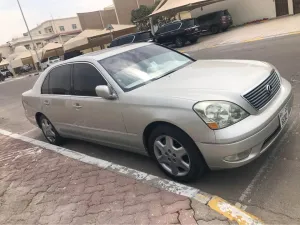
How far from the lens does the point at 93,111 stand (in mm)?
4215

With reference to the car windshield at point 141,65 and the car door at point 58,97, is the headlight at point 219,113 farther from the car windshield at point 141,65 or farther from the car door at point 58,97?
the car door at point 58,97

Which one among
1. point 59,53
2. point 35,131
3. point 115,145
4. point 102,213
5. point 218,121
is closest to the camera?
point 218,121

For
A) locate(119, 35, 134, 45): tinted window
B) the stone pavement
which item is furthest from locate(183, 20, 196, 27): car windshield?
the stone pavement

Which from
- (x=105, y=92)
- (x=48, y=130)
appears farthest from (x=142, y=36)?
(x=105, y=92)

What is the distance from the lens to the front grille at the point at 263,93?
3.19 meters

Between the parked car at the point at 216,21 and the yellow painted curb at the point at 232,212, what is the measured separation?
21093 mm

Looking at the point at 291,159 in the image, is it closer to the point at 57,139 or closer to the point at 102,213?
the point at 102,213

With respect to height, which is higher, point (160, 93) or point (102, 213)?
point (160, 93)

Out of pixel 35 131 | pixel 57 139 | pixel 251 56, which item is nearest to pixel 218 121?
pixel 57 139

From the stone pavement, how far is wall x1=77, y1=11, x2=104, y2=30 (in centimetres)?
5628

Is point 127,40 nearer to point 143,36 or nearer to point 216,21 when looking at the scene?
point 143,36

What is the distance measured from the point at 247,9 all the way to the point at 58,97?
21.7 meters

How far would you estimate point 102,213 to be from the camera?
3.34 metres

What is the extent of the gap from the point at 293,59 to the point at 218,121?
21.3ft
